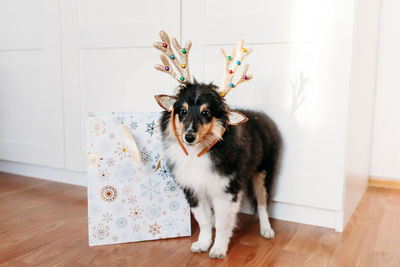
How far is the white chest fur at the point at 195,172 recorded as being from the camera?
131 centimetres

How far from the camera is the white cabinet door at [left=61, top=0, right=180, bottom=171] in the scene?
1.88 meters

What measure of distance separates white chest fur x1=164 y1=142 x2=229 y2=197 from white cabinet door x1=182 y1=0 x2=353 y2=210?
1.63ft

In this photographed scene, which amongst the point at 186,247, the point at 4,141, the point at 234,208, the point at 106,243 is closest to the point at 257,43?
the point at 234,208

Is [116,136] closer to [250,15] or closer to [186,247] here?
[186,247]

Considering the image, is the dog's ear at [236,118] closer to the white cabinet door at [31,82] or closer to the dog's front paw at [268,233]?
the dog's front paw at [268,233]

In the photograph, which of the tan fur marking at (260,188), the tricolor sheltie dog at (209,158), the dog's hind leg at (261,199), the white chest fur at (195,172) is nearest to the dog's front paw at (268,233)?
the dog's hind leg at (261,199)

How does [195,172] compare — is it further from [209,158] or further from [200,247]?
[200,247]

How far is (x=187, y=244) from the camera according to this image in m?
1.48

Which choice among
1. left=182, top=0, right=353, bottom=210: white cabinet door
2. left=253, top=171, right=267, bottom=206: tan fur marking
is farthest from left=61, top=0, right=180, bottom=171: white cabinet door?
left=253, top=171, right=267, bottom=206: tan fur marking

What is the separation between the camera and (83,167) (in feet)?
7.06

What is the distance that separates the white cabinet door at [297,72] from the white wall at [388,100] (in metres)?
0.95

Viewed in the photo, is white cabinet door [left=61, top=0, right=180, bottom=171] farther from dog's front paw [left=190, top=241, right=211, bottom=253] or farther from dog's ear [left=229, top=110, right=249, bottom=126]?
dog's front paw [left=190, top=241, right=211, bottom=253]

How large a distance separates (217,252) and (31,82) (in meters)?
1.69

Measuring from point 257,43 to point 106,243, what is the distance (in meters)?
1.13
